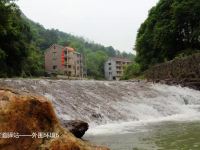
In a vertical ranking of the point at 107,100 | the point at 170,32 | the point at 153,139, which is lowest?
the point at 153,139

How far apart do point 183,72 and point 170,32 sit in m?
15.3

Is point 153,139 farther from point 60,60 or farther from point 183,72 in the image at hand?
point 60,60

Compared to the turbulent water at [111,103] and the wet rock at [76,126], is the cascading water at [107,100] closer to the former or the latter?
the turbulent water at [111,103]

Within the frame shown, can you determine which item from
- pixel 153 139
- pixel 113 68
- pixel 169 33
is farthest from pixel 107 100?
pixel 113 68

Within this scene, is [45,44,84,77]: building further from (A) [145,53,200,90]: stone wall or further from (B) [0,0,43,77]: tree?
(A) [145,53,200,90]: stone wall

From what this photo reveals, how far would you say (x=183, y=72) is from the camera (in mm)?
30234

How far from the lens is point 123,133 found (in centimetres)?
1172

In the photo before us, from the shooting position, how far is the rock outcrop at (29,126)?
4.95 meters

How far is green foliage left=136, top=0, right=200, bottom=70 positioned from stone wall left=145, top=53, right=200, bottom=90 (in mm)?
10697

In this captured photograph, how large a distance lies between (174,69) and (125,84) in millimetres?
7174

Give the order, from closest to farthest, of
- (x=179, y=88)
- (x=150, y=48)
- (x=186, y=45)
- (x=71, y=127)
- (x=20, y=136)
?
(x=20, y=136)
(x=71, y=127)
(x=179, y=88)
(x=186, y=45)
(x=150, y=48)

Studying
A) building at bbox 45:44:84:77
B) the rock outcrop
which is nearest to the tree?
the rock outcrop

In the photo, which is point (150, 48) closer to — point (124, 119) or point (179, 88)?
point (179, 88)

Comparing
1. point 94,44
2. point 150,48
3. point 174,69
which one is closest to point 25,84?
point 174,69
